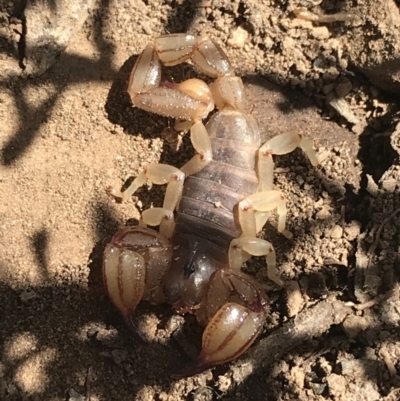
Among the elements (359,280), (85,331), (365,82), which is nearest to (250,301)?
(359,280)

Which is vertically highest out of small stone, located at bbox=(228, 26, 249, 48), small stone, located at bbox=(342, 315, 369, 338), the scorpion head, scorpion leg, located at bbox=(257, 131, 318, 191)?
small stone, located at bbox=(228, 26, 249, 48)

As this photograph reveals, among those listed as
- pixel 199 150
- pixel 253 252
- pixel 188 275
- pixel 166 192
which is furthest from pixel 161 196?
pixel 253 252

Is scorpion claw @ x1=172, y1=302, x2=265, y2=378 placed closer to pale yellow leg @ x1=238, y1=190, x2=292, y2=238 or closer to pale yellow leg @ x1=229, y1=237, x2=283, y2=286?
pale yellow leg @ x1=229, y1=237, x2=283, y2=286

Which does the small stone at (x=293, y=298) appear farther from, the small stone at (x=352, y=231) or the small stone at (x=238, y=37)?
the small stone at (x=238, y=37)

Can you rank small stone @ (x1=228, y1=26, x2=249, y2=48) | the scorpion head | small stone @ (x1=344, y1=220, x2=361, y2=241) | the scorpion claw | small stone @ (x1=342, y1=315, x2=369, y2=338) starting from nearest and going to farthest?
the scorpion claw
small stone @ (x1=342, y1=315, x2=369, y2=338)
the scorpion head
small stone @ (x1=344, y1=220, x2=361, y2=241)
small stone @ (x1=228, y1=26, x2=249, y2=48)

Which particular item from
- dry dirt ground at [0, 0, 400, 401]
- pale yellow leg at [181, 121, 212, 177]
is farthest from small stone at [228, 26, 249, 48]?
pale yellow leg at [181, 121, 212, 177]

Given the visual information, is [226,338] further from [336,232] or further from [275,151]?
[275,151]

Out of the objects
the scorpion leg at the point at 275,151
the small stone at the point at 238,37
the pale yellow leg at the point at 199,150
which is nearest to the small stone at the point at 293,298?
the scorpion leg at the point at 275,151

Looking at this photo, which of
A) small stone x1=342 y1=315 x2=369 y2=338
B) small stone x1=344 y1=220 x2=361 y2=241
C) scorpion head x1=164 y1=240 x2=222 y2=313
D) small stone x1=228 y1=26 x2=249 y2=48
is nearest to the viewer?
small stone x1=342 y1=315 x2=369 y2=338
